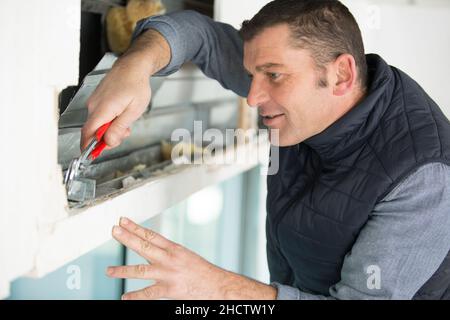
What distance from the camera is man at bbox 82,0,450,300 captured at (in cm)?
82

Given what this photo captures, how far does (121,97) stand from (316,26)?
1.29ft

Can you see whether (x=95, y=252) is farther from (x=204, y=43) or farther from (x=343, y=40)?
(x=343, y=40)

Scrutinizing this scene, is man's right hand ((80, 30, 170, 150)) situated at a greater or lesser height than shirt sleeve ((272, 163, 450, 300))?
greater

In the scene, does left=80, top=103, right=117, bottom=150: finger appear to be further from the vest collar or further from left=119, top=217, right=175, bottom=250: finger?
the vest collar

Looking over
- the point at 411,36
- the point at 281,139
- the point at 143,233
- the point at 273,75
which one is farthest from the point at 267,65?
the point at 411,36

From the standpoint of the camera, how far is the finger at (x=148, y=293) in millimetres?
746

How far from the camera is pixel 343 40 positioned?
3.30 feet

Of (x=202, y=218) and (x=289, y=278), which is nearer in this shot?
(x=289, y=278)

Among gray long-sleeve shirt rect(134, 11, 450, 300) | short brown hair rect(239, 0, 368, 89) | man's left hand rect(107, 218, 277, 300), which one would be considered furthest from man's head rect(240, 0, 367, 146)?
man's left hand rect(107, 218, 277, 300)

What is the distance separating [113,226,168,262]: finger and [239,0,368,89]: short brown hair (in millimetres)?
454

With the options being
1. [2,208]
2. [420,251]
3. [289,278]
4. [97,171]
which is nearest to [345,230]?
[420,251]

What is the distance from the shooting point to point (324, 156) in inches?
40.9
